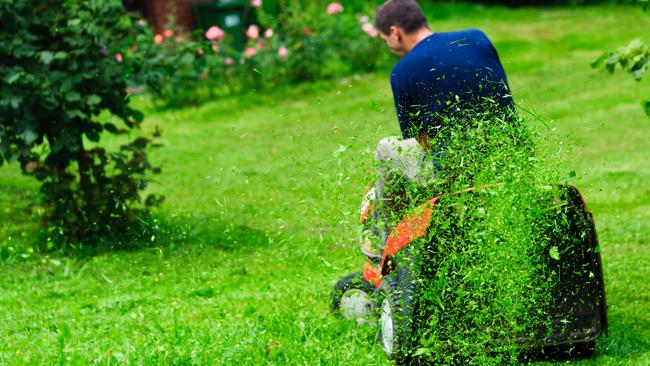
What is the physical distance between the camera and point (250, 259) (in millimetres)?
6648

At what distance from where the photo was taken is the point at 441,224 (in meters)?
4.32

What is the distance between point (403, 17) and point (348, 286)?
1436 mm

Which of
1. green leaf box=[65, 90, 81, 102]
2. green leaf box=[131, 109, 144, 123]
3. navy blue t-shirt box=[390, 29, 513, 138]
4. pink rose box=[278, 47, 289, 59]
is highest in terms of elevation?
navy blue t-shirt box=[390, 29, 513, 138]

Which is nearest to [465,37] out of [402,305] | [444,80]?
[444,80]

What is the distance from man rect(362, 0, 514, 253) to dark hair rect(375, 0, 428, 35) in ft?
0.66

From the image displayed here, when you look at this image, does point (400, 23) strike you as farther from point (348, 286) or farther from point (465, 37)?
point (348, 286)

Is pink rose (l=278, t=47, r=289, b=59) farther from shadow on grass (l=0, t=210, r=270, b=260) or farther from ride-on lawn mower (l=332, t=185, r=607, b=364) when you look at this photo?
ride-on lawn mower (l=332, t=185, r=607, b=364)

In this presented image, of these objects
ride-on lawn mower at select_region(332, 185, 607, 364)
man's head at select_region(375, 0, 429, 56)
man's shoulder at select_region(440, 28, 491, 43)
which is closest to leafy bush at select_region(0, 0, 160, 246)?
man's head at select_region(375, 0, 429, 56)

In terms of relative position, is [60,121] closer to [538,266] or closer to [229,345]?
[229,345]

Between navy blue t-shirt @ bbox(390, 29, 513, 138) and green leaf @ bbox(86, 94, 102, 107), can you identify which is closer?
navy blue t-shirt @ bbox(390, 29, 513, 138)

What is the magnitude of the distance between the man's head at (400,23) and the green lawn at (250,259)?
45 centimetres

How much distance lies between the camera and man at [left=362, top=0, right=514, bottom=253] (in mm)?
4484

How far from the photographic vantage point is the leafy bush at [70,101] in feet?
21.8

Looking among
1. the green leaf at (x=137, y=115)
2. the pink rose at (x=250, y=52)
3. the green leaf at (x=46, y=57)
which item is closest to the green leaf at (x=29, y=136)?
the green leaf at (x=46, y=57)
